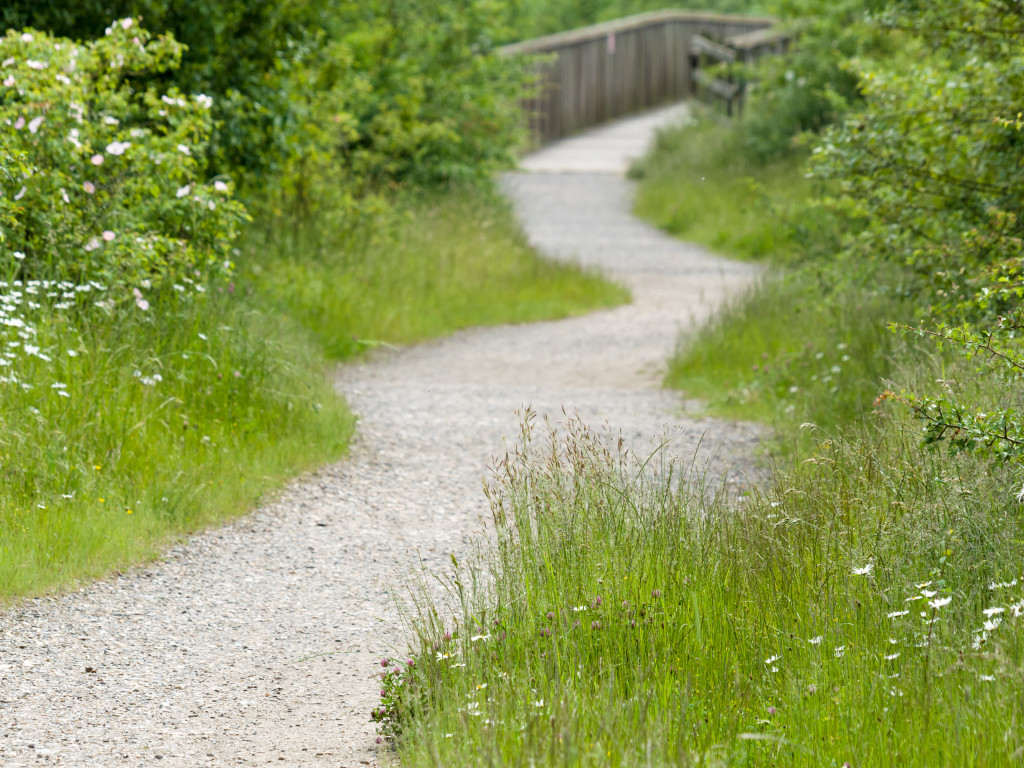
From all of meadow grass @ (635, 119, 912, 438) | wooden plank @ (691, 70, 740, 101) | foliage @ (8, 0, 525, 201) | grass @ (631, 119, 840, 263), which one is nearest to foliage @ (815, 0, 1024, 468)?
meadow grass @ (635, 119, 912, 438)

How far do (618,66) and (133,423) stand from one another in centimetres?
2258

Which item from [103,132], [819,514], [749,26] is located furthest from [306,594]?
[749,26]

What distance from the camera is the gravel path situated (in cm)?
400

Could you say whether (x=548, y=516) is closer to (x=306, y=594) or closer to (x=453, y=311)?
(x=306, y=594)

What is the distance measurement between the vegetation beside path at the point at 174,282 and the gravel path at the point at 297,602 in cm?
33

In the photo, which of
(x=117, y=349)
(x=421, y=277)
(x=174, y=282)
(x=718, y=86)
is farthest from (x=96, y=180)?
(x=718, y=86)

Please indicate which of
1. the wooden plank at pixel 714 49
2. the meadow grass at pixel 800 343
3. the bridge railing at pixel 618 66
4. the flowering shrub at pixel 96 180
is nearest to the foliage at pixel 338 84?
the flowering shrub at pixel 96 180

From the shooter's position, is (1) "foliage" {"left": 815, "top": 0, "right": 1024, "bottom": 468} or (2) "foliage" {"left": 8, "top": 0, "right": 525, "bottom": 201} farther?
(2) "foliage" {"left": 8, "top": 0, "right": 525, "bottom": 201}

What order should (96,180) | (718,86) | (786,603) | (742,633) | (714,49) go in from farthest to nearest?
1. (714,49)
2. (718,86)
3. (96,180)
4. (786,603)
5. (742,633)

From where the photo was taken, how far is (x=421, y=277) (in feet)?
38.7

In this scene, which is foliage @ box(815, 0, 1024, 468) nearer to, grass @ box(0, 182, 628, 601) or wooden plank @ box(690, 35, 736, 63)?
grass @ box(0, 182, 628, 601)

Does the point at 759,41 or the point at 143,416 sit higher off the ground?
the point at 759,41

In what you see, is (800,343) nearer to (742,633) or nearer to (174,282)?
(174,282)

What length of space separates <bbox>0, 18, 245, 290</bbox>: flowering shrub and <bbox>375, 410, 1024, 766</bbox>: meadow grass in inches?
131
